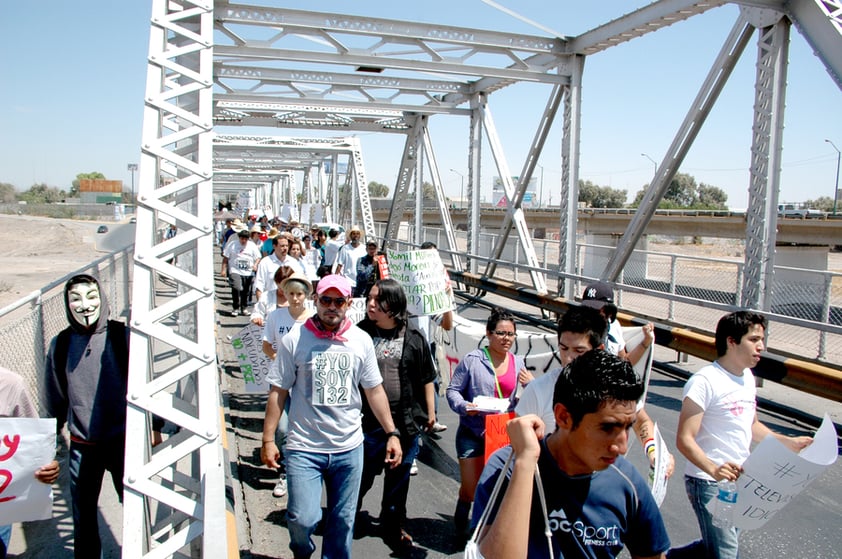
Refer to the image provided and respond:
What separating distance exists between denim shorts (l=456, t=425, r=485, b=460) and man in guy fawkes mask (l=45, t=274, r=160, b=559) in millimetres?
2141

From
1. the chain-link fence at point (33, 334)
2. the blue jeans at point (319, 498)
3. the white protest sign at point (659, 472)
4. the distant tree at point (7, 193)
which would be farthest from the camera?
the distant tree at point (7, 193)

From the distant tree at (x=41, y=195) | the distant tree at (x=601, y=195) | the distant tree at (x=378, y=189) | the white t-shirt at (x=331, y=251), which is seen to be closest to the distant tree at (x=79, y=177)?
the distant tree at (x=41, y=195)

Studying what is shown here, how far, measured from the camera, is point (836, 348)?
40.6 ft

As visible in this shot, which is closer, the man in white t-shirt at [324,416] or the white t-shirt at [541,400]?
the white t-shirt at [541,400]

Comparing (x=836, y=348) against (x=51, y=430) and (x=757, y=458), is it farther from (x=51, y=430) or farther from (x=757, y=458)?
(x=51, y=430)

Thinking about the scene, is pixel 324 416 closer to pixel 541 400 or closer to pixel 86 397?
pixel 541 400

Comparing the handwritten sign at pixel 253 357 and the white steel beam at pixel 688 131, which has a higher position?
the white steel beam at pixel 688 131

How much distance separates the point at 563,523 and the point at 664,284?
16.2 m

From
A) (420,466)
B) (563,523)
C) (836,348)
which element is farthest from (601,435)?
(836,348)

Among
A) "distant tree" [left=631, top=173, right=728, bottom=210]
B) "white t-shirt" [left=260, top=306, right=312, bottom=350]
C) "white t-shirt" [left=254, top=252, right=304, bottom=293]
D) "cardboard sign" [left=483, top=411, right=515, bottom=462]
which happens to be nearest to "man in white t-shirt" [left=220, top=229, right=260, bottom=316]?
"white t-shirt" [left=254, top=252, right=304, bottom=293]

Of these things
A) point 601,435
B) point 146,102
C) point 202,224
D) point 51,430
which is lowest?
point 51,430

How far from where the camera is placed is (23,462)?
3.38 m

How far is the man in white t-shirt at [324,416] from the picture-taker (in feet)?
12.2

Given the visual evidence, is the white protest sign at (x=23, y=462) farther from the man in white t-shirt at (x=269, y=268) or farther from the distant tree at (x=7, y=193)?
the distant tree at (x=7, y=193)
